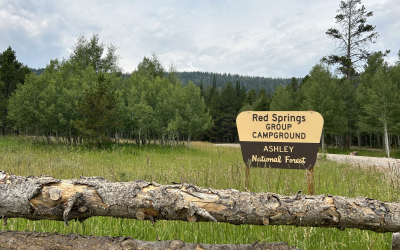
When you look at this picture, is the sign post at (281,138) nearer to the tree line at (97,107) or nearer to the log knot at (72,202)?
the log knot at (72,202)

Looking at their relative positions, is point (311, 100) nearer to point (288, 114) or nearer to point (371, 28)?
point (371, 28)

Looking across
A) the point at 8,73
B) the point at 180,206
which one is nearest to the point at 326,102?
the point at 180,206

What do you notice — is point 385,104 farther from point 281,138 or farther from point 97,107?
point 97,107

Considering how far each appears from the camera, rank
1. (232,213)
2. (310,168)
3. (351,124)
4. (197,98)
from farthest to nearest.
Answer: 1. (351,124)
2. (197,98)
3. (310,168)
4. (232,213)

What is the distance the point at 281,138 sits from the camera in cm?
525

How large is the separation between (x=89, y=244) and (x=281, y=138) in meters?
4.35

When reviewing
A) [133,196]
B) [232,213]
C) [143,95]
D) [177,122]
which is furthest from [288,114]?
[143,95]

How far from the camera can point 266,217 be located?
1.89 m

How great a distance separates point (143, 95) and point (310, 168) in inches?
738

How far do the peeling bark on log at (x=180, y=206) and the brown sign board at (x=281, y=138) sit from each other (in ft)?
10.1

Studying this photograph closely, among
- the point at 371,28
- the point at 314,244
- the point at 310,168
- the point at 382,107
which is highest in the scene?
the point at 371,28

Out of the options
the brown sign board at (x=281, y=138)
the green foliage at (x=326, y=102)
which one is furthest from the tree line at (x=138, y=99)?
the brown sign board at (x=281, y=138)

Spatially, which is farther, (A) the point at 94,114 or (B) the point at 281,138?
(A) the point at 94,114

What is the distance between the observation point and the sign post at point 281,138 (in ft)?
16.6
